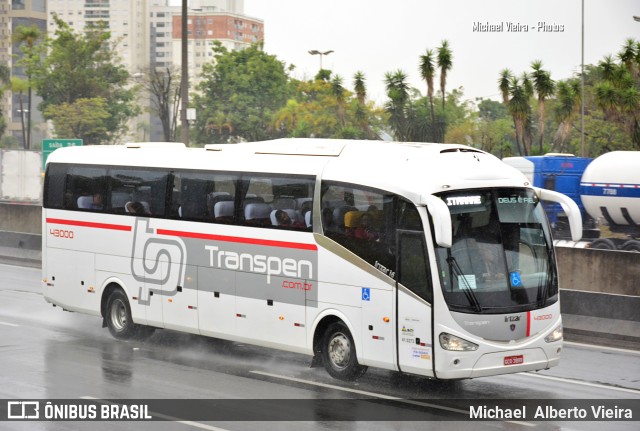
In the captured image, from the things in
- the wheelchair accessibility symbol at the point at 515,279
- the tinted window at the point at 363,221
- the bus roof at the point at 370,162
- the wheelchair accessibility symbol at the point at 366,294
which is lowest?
the wheelchair accessibility symbol at the point at 366,294

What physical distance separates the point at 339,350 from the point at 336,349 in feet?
0.21

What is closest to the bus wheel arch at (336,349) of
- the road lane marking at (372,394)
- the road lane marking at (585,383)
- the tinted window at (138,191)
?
the road lane marking at (372,394)

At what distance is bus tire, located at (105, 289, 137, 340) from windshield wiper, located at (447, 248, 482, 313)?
742cm

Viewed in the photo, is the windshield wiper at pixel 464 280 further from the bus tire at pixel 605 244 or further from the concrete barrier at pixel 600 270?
the bus tire at pixel 605 244

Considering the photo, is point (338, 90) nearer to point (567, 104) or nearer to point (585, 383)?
point (567, 104)

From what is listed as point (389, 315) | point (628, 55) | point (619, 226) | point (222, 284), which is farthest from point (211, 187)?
point (628, 55)

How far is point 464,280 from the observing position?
13.1 m

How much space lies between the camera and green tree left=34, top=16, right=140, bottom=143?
94.4 metres

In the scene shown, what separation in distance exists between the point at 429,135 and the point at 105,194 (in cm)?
7167

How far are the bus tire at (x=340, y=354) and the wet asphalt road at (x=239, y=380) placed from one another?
0.17 m

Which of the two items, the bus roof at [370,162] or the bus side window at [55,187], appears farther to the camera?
the bus side window at [55,187]

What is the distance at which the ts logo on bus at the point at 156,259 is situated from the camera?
680 inches

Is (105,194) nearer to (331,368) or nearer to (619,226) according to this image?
(331,368)

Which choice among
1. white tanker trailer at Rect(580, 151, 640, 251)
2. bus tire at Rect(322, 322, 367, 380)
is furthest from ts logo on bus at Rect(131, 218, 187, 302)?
white tanker trailer at Rect(580, 151, 640, 251)
